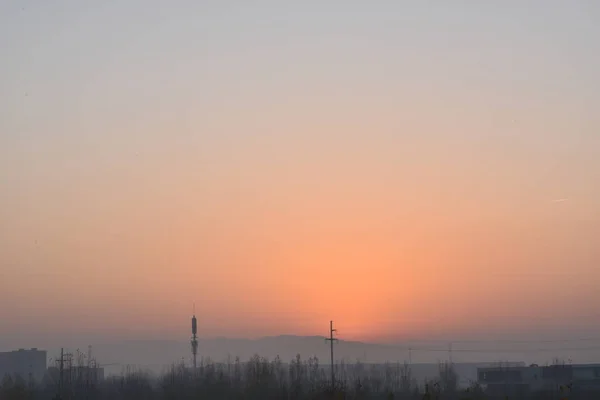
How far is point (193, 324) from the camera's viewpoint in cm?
15350

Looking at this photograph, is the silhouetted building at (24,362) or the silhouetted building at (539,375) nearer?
the silhouetted building at (539,375)

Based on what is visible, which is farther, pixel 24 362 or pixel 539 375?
pixel 24 362

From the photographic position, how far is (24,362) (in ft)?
609

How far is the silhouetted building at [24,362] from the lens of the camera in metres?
182

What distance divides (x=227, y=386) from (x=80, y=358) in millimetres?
38934

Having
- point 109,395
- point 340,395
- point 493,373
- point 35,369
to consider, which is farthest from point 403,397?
point 35,369

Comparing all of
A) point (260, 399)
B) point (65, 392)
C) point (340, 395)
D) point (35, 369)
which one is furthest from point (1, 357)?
point (340, 395)

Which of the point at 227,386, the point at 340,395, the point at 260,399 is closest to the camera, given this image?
the point at 340,395

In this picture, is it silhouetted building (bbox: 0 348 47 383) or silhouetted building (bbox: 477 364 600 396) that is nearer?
silhouetted building (bbox: 477 364 600 396)

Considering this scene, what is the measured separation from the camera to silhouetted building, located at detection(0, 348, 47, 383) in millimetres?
181875

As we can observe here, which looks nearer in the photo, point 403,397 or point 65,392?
point 403,397

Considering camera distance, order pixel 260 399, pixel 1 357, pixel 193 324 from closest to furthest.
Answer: pixel 260 399 < pixel 193 324 < pixel 1 357

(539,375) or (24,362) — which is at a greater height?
(24,362)

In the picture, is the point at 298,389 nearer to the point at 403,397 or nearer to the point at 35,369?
the point at 403,397
